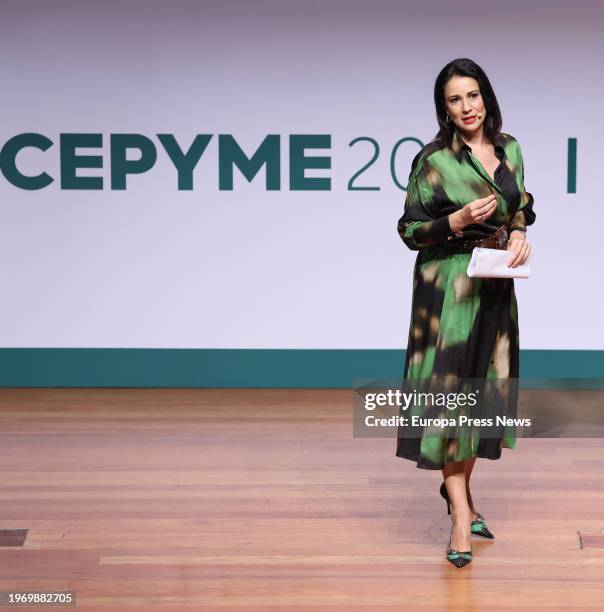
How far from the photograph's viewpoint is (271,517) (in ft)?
13.3

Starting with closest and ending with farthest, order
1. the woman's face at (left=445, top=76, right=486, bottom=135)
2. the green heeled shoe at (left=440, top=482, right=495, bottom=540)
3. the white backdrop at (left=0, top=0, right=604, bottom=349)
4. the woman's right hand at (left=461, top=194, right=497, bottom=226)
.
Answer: the woman's right hand at (left=461, top=194, right=497, bottom=226), the woman's face at (left=445, top=76, right=486, bottom=135), the green heeled shoe at (left=440, top=482, right=495, bottom=540), the white backdrop at (left=0, top=0, right=604, bottom=349)

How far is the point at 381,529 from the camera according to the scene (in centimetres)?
392

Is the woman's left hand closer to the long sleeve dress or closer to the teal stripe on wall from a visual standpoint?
the long sleeve dress

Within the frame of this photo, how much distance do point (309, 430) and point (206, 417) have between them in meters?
0.62

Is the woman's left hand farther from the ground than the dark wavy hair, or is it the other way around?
the dark wavy hair

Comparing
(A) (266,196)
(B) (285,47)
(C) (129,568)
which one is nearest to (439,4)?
(B) (285,47)

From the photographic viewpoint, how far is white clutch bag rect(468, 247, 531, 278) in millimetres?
3348

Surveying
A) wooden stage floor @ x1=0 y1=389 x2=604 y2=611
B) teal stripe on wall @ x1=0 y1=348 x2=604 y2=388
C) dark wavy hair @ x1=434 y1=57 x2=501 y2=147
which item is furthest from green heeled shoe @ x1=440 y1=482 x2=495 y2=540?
teal stripe on wall @ x1=0 y1=348 x2=604 y2=388

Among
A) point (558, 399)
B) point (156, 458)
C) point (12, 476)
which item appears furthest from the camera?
point (558, 399)

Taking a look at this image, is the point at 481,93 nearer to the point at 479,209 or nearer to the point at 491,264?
the point at 479,209

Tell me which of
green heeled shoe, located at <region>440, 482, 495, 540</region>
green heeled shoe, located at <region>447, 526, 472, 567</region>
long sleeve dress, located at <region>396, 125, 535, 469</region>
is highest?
long sleeve dress, located at <region>396, 125, 535, 469</region>

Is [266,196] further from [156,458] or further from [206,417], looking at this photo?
[156,458]

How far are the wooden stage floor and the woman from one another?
1.03ft
